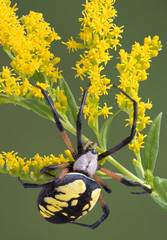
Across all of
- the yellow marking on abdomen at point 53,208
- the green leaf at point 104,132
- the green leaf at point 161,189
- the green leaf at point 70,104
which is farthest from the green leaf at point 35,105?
the green leaf at point 161,189

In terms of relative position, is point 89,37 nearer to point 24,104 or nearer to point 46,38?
point 46,38

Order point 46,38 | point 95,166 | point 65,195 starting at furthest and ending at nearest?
point 46,38 → point 95,166 → point 65,195

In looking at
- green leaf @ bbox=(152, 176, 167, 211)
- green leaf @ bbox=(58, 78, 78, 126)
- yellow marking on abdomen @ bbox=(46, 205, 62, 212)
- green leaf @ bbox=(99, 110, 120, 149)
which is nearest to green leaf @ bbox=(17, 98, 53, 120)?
green leaf @ bbox=(58, 78, 78, 126)

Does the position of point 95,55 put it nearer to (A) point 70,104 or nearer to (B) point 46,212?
(A) point 70,104

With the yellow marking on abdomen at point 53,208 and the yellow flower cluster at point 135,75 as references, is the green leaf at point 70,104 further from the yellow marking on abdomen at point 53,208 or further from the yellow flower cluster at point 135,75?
the yellow marking on abdomen at point 53,208

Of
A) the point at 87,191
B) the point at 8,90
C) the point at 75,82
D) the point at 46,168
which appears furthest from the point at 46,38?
the point at 75,82

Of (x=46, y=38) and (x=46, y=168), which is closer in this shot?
(x=46, y=168)
